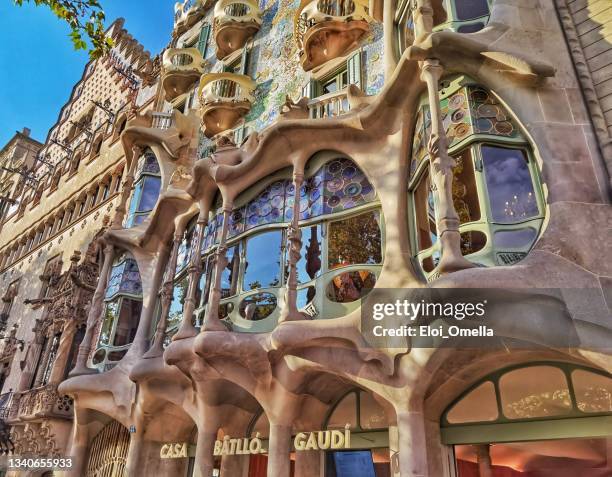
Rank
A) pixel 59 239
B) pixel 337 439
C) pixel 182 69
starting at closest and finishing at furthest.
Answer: pixel 337 439 → pixel 182 69 → pixel 59 239

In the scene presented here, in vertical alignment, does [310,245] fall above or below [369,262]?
above

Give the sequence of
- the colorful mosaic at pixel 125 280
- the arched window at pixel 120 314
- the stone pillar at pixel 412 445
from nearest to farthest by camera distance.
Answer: the stone pillar at pixel 412 445 → the arched window at pixel 120 314 → the colorful mosaic at pixel 125 280

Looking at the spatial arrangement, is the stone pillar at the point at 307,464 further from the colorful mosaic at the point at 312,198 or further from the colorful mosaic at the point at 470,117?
the colorful mosaic at the point at 470,117

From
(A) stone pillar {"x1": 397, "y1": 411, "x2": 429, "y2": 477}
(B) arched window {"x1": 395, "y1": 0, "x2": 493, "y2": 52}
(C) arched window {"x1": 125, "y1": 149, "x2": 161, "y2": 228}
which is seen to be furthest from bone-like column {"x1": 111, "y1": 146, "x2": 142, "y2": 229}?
(A) stone pillar {"x1": 397, "y1": 411, "x2": 429, "y2": 477}

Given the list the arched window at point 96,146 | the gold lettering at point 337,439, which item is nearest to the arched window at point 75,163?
the arched window at point 96,146

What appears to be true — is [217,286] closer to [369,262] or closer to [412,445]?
[369,262]

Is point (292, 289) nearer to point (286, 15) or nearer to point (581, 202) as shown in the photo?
point (581, 202)

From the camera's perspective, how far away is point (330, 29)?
11641 millimetres

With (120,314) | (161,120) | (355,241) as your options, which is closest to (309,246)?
(355,241)

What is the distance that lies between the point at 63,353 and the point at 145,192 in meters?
5.90

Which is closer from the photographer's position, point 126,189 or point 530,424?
point 530,424

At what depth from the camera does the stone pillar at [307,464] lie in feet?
27.4

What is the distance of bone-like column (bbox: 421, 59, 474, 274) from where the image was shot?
19.2ft

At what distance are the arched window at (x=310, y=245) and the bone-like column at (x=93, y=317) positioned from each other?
4.72m
